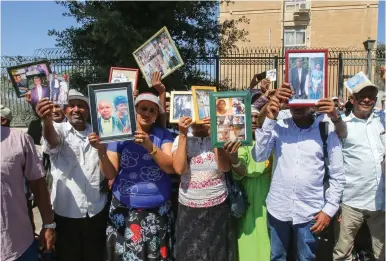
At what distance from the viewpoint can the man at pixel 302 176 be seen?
3.22 m

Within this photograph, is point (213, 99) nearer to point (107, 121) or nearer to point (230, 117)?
point (230, 117)

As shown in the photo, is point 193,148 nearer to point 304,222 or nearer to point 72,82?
point 304,222

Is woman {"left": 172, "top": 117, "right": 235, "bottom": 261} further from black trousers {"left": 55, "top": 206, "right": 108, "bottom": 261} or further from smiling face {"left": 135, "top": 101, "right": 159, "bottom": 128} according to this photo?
black trousers {"left": 55, "top": 206, "right": 108, "bottom": 261}

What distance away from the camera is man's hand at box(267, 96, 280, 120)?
3176mm

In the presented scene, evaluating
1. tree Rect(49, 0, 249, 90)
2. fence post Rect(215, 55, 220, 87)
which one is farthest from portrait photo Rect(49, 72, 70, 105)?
fence post Rect(215, 55, 220, 87)

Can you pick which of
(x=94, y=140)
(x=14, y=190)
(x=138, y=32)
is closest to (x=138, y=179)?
(x=94, y=140)

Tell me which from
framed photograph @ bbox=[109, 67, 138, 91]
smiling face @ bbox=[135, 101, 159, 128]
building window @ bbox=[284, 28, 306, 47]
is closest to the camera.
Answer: smiling face @ bbox=[135, 101, 159, 128]

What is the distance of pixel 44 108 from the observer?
3.01m

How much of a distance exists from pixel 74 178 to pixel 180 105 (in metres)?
1.18

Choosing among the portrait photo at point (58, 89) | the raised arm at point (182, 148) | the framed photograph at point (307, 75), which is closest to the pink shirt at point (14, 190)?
the portrait photo at point (58, 89)

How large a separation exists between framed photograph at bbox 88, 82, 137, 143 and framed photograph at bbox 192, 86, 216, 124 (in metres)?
0.54

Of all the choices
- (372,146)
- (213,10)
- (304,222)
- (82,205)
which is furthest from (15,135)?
(213,10)

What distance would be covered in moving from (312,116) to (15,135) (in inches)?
97.0

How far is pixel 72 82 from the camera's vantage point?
10266mm
